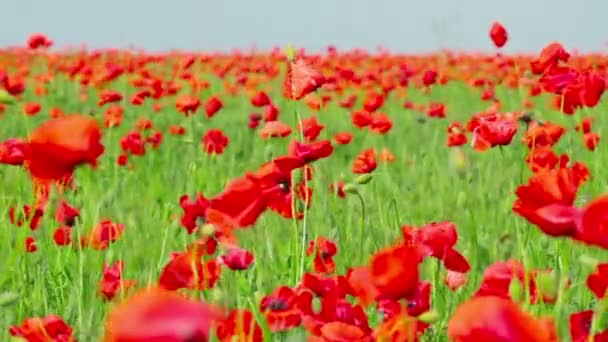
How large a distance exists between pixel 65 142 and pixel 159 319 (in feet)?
2.00

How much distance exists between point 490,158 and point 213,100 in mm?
1653

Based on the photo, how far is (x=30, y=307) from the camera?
2.51 meters

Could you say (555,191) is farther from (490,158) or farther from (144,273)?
(490,158)

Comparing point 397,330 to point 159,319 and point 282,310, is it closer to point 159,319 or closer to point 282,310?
point 282,310

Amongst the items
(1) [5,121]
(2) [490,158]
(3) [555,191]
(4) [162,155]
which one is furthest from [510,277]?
(1) [5,121]

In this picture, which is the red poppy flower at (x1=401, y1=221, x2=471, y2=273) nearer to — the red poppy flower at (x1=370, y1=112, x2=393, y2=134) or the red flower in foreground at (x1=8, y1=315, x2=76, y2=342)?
the red flower in foreground at (x1=8, y1=315, x2=76, y2=342)

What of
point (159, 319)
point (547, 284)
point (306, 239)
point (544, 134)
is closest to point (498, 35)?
point (544, 134)

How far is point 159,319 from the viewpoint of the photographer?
30.1 inches

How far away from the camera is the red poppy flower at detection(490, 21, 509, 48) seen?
337 cm

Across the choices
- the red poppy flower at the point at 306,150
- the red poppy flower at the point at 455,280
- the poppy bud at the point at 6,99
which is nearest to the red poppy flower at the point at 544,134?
the red poppy flower at the point at 455,280

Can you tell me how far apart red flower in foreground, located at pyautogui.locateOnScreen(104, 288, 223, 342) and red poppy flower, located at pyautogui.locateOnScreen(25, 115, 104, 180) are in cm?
56

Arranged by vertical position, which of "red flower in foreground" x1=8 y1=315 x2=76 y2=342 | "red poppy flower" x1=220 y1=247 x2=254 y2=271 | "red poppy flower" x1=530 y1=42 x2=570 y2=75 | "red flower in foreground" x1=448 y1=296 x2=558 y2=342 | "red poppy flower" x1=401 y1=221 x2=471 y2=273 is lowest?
"red flower in foreground" x1=8 y1=315 x2=76 y2=342

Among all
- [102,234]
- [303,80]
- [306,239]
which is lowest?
[306,239]

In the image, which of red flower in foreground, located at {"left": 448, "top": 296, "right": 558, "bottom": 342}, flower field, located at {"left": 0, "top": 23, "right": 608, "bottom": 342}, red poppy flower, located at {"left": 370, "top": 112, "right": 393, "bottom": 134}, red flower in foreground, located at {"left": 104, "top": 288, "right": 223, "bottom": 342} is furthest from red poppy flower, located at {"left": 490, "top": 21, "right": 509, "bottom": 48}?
red flower in foreground, located at {"left": 104, "top": 288, "right": 223, "bottom": 342}
